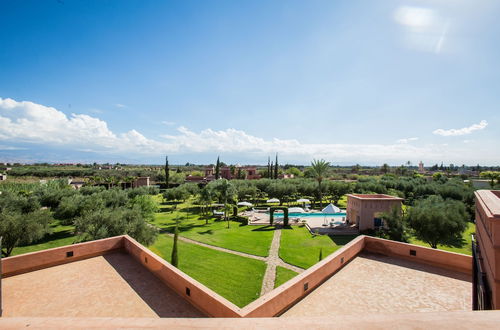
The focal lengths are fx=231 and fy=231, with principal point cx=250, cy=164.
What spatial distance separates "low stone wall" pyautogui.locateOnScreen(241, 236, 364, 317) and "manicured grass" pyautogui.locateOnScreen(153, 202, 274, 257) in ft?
32.7

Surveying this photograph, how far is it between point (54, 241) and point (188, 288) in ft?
74.0

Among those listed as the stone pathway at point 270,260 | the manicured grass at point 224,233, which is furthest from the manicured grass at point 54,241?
the stone pathway at point 270,260

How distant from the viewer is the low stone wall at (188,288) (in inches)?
203

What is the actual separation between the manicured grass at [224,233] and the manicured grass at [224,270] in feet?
6.75

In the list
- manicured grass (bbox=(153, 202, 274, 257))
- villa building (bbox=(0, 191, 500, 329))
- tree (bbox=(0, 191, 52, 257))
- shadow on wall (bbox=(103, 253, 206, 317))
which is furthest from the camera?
manicured grass (bbox=(153, 202, 274, 257))

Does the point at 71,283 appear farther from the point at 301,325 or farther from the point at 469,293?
the point at 469,293

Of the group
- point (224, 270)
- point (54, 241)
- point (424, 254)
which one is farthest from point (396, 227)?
point (54, 241)

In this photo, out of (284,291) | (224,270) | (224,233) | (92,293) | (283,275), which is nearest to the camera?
(284,291)

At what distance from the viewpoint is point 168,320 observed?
11.7 ft

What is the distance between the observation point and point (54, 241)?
2150 cm

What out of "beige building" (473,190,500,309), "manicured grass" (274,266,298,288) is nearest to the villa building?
"beige building" (473,190,500,309)

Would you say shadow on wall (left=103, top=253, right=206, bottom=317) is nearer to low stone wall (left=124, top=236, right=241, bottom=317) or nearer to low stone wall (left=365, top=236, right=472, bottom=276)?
low stone wall (left=124, top=236, right=241, bottom=317)

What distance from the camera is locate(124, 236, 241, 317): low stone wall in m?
5.16

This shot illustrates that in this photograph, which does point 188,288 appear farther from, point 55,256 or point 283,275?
point 283,275
